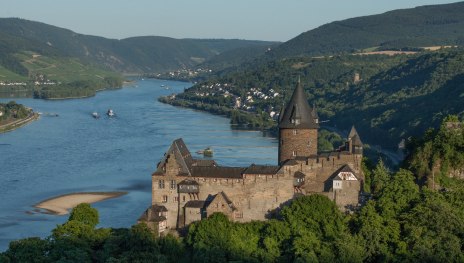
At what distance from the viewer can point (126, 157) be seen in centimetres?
7200

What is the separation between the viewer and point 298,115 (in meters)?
38.4

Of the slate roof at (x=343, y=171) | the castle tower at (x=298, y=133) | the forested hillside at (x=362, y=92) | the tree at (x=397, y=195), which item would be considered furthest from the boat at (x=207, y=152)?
the tree at (x=397, y=195)

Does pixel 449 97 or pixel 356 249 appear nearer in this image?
pixel 356 249

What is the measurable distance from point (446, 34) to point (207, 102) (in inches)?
3311

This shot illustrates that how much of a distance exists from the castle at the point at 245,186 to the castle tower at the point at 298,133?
453mm

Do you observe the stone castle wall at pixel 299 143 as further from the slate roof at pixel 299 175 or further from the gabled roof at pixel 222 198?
the gabled roof at pixel 222 198

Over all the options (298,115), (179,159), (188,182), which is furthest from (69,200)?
(298,115)

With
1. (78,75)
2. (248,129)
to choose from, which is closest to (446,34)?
(78,75)

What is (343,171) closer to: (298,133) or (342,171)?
(342,171)

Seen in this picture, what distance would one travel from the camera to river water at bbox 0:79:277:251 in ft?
169

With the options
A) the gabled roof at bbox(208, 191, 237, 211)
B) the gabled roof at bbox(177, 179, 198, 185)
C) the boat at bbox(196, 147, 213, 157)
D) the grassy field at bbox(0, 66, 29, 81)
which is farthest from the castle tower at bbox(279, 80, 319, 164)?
the grassy field at bbox(0, 66, 29, 81)

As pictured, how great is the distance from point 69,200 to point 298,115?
2227cm

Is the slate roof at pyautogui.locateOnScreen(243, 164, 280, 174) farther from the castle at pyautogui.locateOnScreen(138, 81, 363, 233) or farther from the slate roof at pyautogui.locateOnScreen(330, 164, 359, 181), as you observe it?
the slate roof at pyautogui.locateOnScreen(330, 164, 359, 181)

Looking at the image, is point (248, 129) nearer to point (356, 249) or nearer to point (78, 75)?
point (356, 249)
